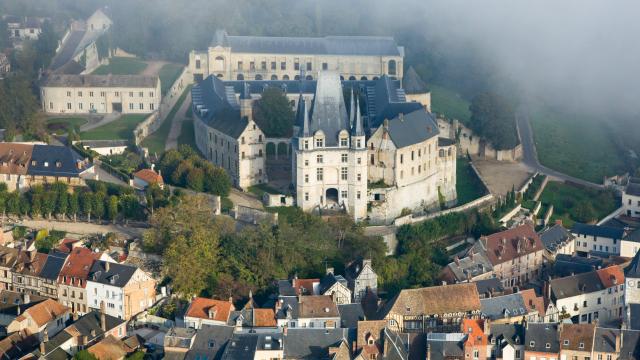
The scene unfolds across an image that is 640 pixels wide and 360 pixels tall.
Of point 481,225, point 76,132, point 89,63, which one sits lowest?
point 481,225

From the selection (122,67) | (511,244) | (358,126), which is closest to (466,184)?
(511,244)

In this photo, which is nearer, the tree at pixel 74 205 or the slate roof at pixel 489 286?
the slate roof at pixel 489 286

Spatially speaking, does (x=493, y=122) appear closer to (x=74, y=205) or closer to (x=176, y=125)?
(x=176, y=125)

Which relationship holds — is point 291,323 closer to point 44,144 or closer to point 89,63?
point 44,144

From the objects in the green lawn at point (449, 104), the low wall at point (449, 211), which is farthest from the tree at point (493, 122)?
the low wall at point (449, 211)

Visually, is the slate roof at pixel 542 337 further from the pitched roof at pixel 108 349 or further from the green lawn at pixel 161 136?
the green lawn at pixel 161 136

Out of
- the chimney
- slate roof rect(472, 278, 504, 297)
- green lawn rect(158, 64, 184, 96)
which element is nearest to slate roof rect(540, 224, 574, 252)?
slate roof rect(472, 278, 504, 297)

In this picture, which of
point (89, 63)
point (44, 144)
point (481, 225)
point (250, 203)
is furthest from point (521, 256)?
point (89, 63)
